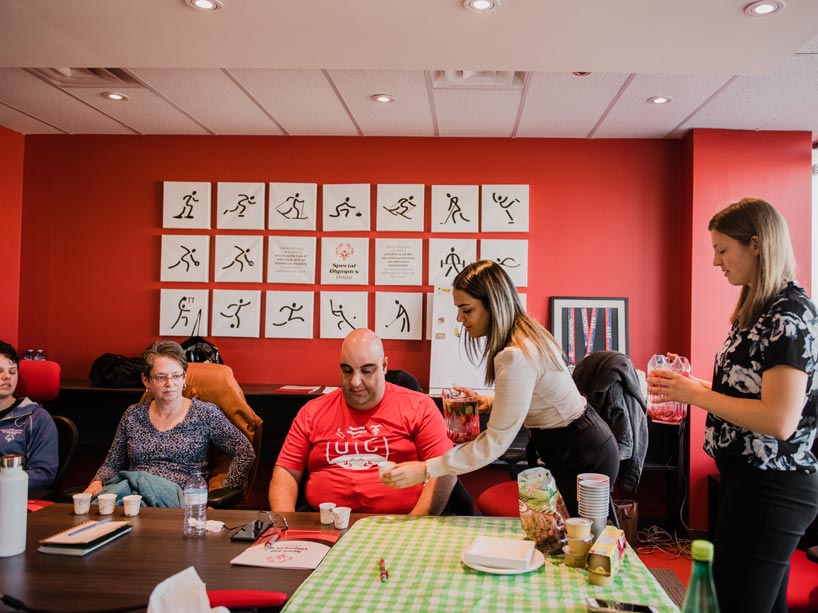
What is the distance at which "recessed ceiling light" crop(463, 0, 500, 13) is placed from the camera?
7.90ft

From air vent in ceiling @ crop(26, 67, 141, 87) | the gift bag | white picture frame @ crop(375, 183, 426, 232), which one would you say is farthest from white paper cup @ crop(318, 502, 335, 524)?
white picture frame @ crop(375, 183, 426, 232)

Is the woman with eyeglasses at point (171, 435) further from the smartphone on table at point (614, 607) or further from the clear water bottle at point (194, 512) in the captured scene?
the smartphone on table at point (614, 607)

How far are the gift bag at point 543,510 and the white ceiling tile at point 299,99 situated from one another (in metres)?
2.54

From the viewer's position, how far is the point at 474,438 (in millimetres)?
2053

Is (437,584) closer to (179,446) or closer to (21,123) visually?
(179,446)

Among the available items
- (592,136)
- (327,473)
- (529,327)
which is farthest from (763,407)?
(592,136)

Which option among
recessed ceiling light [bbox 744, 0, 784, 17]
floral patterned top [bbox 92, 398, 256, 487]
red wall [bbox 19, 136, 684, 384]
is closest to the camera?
recessed ceiling light [bbox 744, 0, 784, 17]

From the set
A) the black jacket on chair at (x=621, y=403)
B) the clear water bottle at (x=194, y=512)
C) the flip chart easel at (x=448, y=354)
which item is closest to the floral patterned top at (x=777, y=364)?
the clear water bottle at (x=194, y=512)

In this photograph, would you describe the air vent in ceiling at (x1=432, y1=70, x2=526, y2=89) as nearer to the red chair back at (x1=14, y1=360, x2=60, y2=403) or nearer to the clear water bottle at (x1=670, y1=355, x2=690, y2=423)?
the clear water bottle at (x1=670, y1=355, x2=690, y2=423)

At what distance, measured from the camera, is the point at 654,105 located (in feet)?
12.5

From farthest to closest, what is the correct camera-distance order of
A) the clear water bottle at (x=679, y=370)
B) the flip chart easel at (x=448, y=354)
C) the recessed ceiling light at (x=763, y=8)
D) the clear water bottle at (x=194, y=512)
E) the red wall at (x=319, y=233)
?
the red wall at (x=319, y=233) → the flip chart easel at (x=448, y=354) → the recessed ceiling light at (x=763, y=8) → the clear water bottle at (x=679, y=370) → the clear water bottle at (x=194, y=512)

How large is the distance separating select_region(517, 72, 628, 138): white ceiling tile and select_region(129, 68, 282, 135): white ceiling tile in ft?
5.33

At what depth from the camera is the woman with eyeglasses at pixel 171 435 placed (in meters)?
2.82

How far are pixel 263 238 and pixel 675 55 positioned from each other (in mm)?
2829
